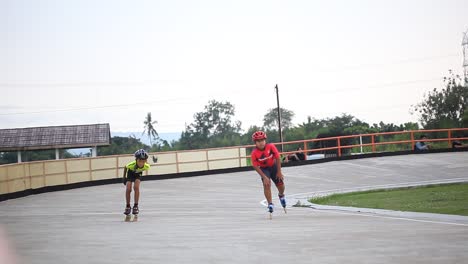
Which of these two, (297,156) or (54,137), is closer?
(297,156)

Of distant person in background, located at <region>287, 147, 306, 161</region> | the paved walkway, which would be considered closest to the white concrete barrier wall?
distant person in background, located at <region>287, 147, 306, 161</region>

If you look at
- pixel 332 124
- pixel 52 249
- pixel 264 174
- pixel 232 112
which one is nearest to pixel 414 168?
pixel 264 174

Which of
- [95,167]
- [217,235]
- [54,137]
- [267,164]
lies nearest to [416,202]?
[267,164]

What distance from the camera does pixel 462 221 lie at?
12.5 metres

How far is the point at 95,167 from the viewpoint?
34.8m

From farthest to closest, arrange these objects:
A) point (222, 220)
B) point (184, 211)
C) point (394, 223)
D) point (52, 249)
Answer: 1. point (184, 211)
2. point (222, 220)
3. point (394, 223)
4. point (52, 249)

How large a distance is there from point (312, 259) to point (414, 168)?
1057 inches

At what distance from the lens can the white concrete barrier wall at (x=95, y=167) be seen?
1118 inches

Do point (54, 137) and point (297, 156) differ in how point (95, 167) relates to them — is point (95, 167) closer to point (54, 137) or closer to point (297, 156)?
point (297, 156)

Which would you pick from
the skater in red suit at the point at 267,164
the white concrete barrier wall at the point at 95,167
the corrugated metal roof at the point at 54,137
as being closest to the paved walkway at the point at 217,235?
the skater in red suit at the point at 267,164

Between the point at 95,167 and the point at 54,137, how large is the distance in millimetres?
45057

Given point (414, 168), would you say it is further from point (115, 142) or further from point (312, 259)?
point (115, 142)

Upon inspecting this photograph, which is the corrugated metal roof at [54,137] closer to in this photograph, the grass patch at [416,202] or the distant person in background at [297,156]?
the distant person in background at [297,156]

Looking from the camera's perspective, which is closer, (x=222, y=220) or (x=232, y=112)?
(x=222, y=220)
